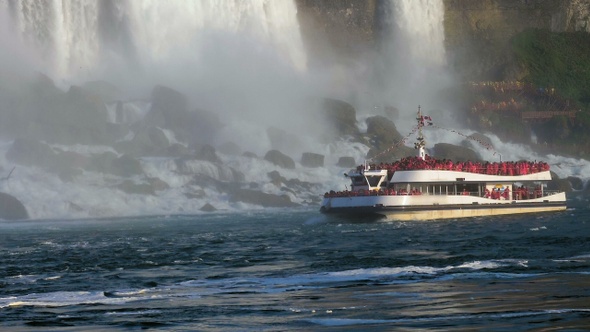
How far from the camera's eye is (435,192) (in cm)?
8425

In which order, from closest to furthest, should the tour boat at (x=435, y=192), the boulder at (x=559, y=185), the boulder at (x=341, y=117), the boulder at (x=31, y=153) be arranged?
the tour boat at (x=435, y=192), the boulder at (x=31, y=153), the boulder at (x=559, y=185), the boulder at (x=341, y=117)

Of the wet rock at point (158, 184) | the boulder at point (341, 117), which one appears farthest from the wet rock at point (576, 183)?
the wet rock at point (158, 184)

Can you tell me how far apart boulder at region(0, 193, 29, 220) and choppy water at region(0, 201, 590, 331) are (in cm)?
3720

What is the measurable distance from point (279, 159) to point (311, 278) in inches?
3788

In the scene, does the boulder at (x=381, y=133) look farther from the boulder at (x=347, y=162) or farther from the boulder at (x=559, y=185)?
the boulder at (x=559, y=185)

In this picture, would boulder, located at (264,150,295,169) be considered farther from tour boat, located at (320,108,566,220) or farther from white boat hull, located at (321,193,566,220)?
white boat hull, located at (321,193,566,220)

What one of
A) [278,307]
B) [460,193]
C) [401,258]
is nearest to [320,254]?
[401,258]

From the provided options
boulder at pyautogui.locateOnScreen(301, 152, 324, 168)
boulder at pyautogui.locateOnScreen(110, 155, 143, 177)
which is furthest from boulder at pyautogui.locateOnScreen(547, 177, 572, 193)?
boulder at pyautogui.locateOnScreen(110, 155, 143, 177)

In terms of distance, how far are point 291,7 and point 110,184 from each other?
6156 centimetres

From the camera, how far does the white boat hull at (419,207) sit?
8081cm

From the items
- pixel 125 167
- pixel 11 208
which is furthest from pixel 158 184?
pixel 11 208

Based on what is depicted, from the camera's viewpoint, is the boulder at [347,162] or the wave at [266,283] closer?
the wave at [266,283]

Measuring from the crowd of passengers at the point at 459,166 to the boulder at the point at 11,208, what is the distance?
38460 millimetres

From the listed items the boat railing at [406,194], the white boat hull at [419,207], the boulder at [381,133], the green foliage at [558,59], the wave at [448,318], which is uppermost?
the green foliage at [558,59]
